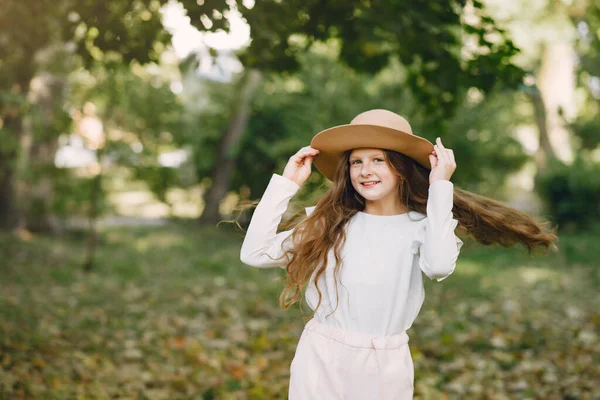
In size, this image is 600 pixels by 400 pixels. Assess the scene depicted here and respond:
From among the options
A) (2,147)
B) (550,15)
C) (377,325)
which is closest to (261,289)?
(2,147)

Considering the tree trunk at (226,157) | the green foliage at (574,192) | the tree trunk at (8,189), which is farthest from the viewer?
the green foliage at (574,192)

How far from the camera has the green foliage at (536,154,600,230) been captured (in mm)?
15172

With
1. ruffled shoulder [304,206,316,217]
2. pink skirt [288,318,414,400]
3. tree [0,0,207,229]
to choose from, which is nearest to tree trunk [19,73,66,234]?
tree [0,0,207,229]

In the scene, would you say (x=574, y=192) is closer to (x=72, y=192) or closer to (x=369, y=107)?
(x=369, y=107)

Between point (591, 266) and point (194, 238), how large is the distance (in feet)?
28.1

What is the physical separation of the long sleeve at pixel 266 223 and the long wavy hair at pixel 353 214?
10 centimetres

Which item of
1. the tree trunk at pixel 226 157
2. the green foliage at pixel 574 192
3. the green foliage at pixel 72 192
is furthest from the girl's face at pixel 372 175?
the green foliage at pixel 574 192

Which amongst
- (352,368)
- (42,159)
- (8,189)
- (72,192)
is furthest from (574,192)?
(352,368)

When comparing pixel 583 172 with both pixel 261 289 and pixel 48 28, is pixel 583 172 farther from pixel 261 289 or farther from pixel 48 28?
pixel 48 28

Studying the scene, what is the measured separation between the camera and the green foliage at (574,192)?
1517cm

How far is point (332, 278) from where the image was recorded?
2.39 meters

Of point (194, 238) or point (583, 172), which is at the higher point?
point (583, 172)

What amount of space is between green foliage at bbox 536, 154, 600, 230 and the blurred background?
59 millimetres

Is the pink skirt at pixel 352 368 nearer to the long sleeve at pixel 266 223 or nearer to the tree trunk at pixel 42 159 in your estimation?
the long sleeve at pixel 266 223
